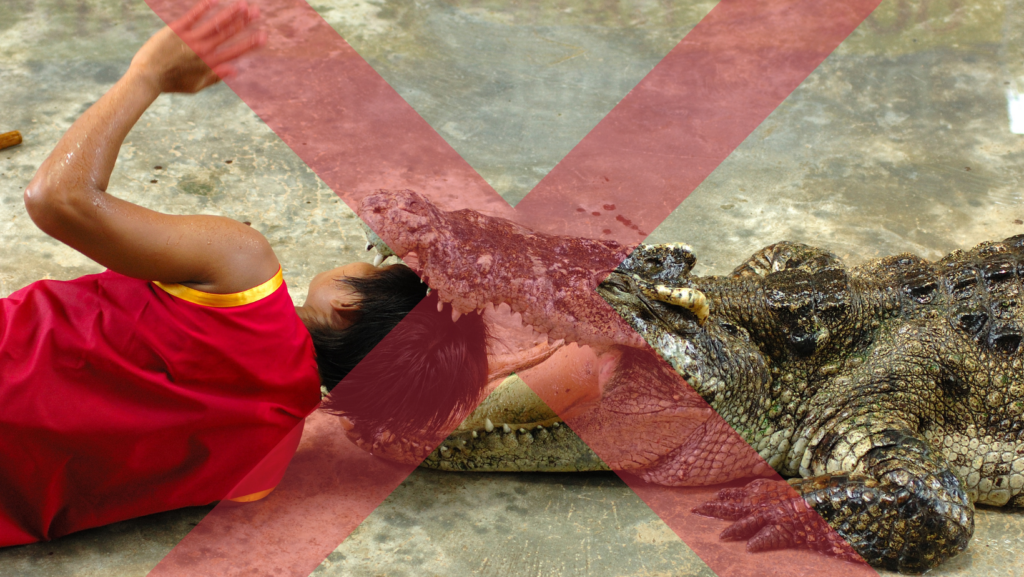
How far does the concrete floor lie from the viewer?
7.90 ft

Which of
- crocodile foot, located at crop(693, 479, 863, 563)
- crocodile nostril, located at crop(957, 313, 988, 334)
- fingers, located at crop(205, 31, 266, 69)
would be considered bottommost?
crocodile foot, located at crop(693, 479, 863, 563)

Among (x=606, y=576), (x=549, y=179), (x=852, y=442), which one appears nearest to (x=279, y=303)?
(x=606, y=576)

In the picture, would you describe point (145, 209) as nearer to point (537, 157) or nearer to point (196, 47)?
point (196, 47)

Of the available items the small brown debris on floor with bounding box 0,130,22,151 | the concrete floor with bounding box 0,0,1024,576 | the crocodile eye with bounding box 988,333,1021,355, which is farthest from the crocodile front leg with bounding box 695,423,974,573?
the small brown debris on floor with bounding box 0,130,22,151

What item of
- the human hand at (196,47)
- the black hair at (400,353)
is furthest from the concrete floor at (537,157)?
the human hand at (196,47)

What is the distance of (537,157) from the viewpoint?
458cm

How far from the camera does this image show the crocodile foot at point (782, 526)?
7.89 ft

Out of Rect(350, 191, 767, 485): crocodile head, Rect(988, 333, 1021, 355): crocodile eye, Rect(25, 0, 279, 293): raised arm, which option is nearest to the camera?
Rect(25, 0, 279, 293): raised arm

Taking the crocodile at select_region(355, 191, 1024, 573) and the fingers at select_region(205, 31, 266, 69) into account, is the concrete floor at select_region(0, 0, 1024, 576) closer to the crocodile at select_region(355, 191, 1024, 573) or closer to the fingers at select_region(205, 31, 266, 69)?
the crocodile at select_region(355, 191, 1024, 573)
